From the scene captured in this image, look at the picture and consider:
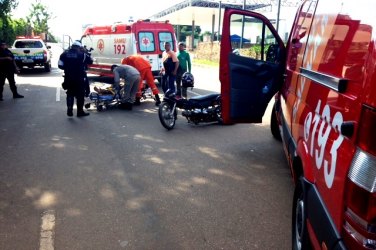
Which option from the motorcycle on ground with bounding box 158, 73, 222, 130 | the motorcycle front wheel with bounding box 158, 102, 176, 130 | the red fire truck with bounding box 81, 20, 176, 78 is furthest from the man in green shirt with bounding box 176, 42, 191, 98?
the motorcycle front wheel with bounding box 158, 102, 176, 130

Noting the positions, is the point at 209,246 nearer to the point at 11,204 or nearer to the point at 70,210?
the point at 70,210

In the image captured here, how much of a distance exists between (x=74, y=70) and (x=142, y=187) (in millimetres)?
5023

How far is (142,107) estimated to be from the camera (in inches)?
403

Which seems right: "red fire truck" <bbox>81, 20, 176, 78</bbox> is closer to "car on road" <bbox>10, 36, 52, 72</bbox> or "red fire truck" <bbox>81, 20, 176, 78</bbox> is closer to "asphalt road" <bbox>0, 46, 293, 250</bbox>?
"asphalt road" <bbox>0, 46, 293, 250</bbox>

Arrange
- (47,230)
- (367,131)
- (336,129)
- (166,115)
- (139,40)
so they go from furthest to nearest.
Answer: (139,40) < (166,115) < (47,230) < (336,129) < (367,131)

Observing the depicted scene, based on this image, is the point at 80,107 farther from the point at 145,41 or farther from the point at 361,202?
the point at 361,202

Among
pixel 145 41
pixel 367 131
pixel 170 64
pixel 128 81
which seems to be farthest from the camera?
pixel 145 41

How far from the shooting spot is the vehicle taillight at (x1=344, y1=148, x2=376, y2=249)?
1.67 metres

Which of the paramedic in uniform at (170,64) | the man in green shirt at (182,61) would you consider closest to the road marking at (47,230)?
the paramedic in uniform at (170,64)

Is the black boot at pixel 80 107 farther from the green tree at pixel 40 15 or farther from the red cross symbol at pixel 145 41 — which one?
the green tree at pixel 40 15

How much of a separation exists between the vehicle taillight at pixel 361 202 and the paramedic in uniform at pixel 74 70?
7.80m

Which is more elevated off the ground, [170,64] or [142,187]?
[170,64]

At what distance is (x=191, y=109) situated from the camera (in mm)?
7863

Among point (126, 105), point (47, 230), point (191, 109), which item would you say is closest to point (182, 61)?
point (126, 105)
